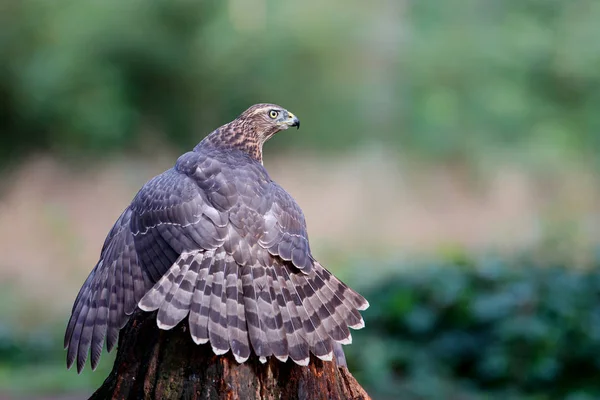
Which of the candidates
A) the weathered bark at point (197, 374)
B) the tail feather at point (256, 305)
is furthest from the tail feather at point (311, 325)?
the weathered bark at point (197, 374)

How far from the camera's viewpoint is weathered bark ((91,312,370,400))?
3.05 meters

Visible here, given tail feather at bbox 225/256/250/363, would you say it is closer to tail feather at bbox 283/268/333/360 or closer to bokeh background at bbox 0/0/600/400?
tail feather at bbox 283/268/333/360

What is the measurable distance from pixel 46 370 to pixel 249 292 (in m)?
6.07

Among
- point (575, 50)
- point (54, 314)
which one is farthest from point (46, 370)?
point (575, 50)

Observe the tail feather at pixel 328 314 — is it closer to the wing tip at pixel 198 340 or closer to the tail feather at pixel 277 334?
the tail feather at pixel 277 334

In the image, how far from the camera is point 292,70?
11.5 meters

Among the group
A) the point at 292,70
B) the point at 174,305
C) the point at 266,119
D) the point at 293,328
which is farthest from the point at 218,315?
the point at 292,70

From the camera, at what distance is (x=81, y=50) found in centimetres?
1140

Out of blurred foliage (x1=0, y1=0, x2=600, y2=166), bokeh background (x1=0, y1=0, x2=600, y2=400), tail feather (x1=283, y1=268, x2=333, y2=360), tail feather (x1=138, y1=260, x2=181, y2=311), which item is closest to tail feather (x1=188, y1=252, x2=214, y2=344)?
tail feather (x1=138, y1=260, x2=181, y2=311)

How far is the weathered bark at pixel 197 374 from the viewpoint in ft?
10.0

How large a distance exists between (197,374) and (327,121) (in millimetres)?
8525

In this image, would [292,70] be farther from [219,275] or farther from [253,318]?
[253,318]

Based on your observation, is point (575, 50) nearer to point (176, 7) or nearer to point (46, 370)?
point (176, 7)

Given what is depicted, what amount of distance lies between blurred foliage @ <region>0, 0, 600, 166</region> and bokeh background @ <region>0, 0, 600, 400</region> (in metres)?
0.02
